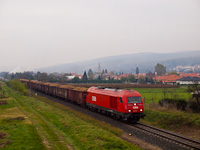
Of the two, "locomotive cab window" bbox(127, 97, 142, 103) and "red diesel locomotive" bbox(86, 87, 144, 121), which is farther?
"locomotive cab window" bbox(127, 97, 142, 103)

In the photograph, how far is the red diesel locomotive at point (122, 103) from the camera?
82.1ft

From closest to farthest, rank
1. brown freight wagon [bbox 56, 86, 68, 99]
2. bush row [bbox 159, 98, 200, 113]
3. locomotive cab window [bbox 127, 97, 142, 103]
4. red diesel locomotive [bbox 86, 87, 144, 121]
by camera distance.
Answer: red diesel locomotive [bbox 86, 87, 144, 121] → locomotive cab window [bbox 127, 97, 142, 103] → bush row [bbox 159, 98, 200, 113] → brown freight wagon [bbox 56, 86, 68, 99]

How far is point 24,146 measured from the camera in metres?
14.1

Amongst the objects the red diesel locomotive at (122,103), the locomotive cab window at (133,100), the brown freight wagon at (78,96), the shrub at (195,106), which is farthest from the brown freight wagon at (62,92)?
the shrub at (195,106)

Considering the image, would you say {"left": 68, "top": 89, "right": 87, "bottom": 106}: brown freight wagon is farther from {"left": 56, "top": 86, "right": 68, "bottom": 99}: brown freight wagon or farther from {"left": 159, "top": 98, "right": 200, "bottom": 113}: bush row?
{"left": 159, "top": 98, "right": 200, "bottom": 113}: bush row

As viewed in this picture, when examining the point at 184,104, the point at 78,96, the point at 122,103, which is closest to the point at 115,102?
the point at 122,103

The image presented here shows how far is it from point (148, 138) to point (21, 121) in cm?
1300

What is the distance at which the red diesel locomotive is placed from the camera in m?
25.0

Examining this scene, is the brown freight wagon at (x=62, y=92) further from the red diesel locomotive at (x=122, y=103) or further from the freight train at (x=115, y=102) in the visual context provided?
the red diesel locomotive at (x=122, y=103)

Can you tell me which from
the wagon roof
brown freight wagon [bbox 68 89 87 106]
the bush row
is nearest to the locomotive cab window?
the wagon roof

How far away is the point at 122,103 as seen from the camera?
25328 mm

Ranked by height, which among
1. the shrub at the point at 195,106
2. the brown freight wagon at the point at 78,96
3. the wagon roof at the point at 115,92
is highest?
the wagon roof at the point at 115,92

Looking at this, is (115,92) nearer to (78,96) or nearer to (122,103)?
(122,103)

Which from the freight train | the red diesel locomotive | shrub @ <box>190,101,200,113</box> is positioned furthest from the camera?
shrub @ <box>190,101,200,113</box>
